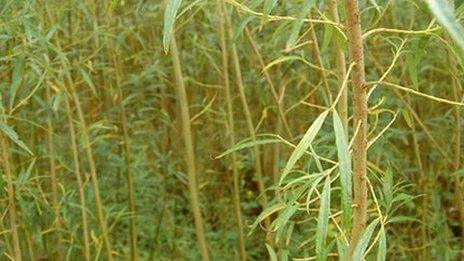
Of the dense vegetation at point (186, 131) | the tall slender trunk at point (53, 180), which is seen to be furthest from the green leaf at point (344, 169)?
the tall slender trunk at point (53, 180)

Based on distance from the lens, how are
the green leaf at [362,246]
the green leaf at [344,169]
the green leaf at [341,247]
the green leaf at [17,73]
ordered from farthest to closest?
1. the green leaf at [17,73]
2. the green leaf at [341,247]
3. the green leaf at [362,246]
4. the green leaf at [344,169]

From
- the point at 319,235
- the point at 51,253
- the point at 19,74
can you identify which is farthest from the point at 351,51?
the point at 51,253

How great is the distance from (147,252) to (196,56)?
89cm

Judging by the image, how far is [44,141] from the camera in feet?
9.76

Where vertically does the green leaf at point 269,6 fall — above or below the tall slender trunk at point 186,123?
above

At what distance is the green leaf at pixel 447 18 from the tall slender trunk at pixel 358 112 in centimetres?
31

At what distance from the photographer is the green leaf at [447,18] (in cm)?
53

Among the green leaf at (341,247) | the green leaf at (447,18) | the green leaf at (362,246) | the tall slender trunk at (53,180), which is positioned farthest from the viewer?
the tall slender trunk at (53,180)

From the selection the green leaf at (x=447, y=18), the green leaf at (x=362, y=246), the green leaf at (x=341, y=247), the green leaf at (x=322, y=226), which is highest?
the green leaf at (x=447, y=18)

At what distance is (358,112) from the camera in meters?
0.94

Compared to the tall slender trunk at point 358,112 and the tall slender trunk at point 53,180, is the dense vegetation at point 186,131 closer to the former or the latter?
the tall slender trunk at point 53,180

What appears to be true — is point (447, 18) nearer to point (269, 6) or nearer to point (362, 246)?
point (269, 6)

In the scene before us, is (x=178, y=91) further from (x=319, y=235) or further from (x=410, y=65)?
(x=319, y=235)

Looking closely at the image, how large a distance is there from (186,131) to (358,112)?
42.6 inches
